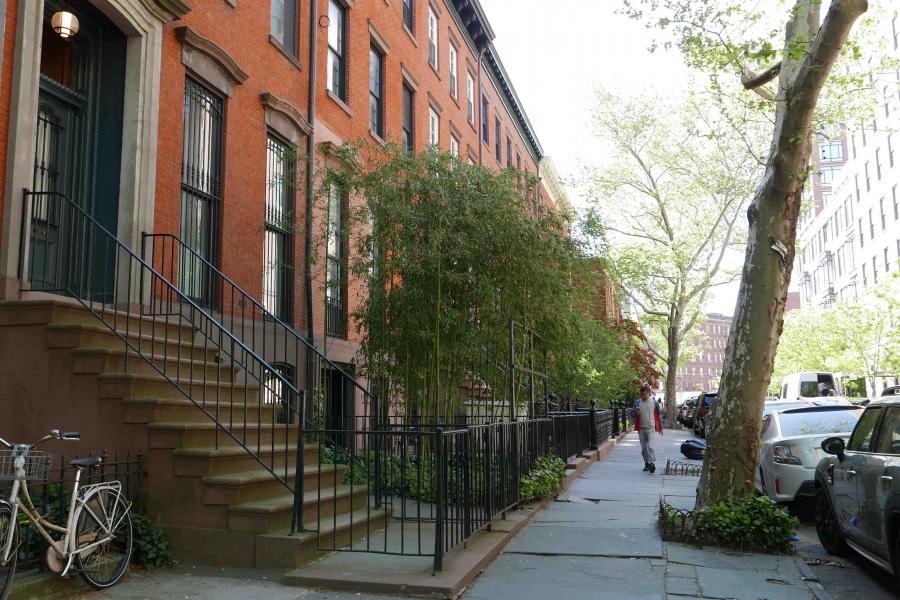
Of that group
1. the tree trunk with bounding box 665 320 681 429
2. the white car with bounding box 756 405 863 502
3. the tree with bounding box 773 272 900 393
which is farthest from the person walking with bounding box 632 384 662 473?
the tree trunk with bounding box 665 320 681 429

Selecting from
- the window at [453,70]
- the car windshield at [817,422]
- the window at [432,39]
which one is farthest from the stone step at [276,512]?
the window at [453,70]

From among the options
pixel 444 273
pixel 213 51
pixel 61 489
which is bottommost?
pixel 61 489

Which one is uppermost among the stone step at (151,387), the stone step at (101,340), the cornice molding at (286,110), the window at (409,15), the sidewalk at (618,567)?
the window at (409,15)

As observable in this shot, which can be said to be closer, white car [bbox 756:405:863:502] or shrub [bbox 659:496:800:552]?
shrub [bbox 659:496:800:552]

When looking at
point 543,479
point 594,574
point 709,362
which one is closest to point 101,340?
point 594,574

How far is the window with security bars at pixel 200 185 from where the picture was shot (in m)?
10.3

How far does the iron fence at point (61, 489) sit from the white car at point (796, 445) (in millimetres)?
6999

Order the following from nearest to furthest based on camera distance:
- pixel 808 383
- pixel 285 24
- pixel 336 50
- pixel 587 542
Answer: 1. pixel 587 542
2. pixel 285 24
3. pixel 336 50
4. pixel 808 383

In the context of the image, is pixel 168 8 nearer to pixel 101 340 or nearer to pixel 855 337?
pixel 101 340

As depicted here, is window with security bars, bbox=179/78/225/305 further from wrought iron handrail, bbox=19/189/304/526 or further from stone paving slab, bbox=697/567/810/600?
stone paving slab, bbox=697/567/810/600

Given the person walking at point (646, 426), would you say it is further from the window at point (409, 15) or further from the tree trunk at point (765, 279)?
the window at point (409, 15)

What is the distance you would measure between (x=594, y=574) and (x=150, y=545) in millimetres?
3801

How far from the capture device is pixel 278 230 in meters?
12.4

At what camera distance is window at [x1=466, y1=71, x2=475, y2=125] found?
2672 centimetres
